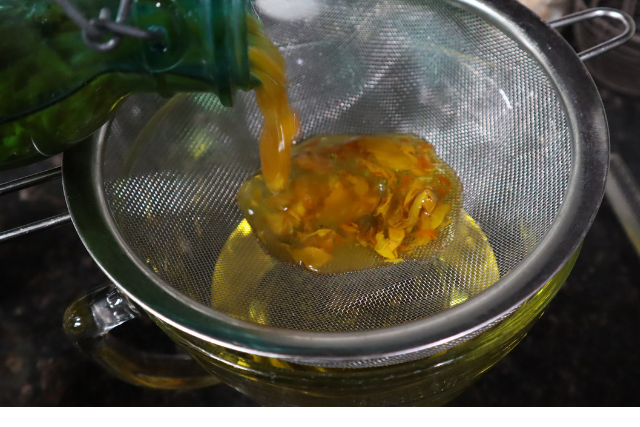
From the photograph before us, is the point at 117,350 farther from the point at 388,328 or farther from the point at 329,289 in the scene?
the point at 388,328

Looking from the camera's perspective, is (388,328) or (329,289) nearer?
(388,328)

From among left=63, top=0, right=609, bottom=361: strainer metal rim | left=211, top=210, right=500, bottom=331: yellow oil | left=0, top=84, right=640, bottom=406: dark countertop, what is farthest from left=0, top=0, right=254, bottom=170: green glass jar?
left=0, top=84, right=640, bottom=406: dark countertop

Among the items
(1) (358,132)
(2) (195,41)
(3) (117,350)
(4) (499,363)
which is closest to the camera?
(2) (195,41)

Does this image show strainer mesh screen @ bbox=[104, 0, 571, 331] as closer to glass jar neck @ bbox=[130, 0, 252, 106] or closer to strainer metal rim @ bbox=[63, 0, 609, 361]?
strainer metal rim @ bbox=[63, 0, 609, 361]

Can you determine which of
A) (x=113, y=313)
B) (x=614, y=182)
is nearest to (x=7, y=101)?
(x=113, y=313)

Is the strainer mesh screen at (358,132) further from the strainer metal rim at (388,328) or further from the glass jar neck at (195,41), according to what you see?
the glass jar neck at (195,41)

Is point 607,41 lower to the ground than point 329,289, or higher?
higher

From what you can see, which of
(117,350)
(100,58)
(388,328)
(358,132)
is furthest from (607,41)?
(117,350)

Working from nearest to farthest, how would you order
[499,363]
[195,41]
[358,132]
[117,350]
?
[195,41]
[117,350]
[499,363]
[358,132]
